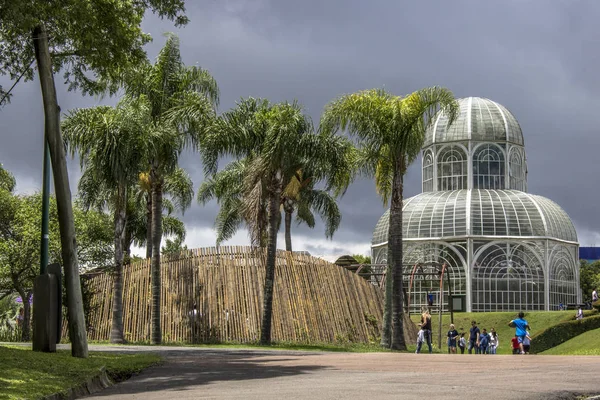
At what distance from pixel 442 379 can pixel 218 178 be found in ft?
91.4

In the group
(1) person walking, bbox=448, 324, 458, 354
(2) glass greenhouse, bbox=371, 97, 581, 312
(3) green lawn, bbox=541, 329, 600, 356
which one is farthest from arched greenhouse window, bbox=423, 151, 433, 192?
(1) person walking, bbox=448, 324, 458, 354

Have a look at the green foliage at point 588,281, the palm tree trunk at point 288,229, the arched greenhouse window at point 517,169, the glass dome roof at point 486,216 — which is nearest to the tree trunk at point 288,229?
the palm tree trunk at point 288,229

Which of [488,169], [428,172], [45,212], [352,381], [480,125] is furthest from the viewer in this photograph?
[428,172]

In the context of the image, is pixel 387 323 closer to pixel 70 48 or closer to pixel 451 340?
pixel 451 340

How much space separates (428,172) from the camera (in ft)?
195

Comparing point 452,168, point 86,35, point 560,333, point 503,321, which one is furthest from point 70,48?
point 452,168

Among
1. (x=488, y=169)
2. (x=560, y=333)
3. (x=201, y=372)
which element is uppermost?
(x=488, y=169)

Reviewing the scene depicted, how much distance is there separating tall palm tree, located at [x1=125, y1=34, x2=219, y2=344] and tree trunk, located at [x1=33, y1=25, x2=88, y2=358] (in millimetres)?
11268

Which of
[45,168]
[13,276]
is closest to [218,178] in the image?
[13,276]

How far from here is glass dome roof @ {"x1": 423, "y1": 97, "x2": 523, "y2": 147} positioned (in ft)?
188

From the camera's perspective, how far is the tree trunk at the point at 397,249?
89.2ft

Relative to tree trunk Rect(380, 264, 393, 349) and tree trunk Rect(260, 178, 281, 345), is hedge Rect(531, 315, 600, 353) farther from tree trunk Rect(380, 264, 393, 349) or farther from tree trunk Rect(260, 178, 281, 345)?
tree trunk Rect(260, 178, 281, 345)

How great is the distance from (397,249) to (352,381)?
15638 mm

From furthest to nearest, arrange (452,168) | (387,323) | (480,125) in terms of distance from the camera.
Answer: (452,168) → (480,125) → (387,323)
